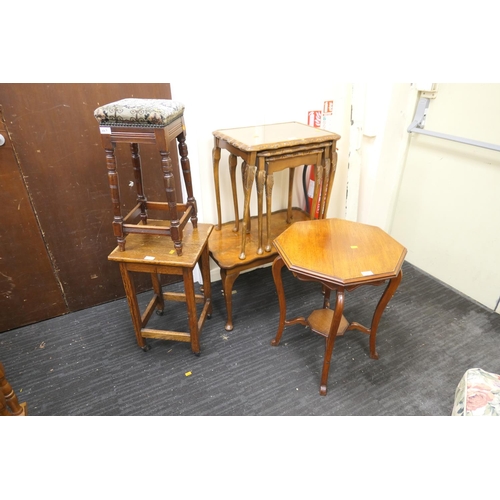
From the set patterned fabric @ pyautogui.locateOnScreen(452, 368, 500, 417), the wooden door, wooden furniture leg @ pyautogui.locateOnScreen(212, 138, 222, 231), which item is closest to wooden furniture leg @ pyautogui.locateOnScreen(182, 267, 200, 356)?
wooden furniture leg @ pyautogui.locateOnScreen(212, 138, 222, 231)

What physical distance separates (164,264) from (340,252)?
0.77m

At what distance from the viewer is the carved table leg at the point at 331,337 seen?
1.33 meters

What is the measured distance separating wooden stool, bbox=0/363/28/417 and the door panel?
0.71m

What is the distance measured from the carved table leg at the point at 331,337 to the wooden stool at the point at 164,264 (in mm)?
625

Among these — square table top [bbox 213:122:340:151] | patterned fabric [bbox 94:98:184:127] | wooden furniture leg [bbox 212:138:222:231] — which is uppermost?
patterned fabric [bbox 94:98:184:127]

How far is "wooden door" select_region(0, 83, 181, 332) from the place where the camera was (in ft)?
5.08

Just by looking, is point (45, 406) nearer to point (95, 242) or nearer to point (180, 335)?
point (180, 335)

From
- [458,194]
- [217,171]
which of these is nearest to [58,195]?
[217,171]

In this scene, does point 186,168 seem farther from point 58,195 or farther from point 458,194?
point 458,194

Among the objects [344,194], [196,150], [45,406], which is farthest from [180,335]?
[344,194]

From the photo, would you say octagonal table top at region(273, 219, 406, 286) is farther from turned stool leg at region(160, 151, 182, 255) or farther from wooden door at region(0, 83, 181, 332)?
wooden door at region(0, 83, 181, 332)

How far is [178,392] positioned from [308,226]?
1.02m

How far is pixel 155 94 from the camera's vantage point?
1711mm

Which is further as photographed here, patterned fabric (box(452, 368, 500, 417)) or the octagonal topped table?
the octagonal topped table
